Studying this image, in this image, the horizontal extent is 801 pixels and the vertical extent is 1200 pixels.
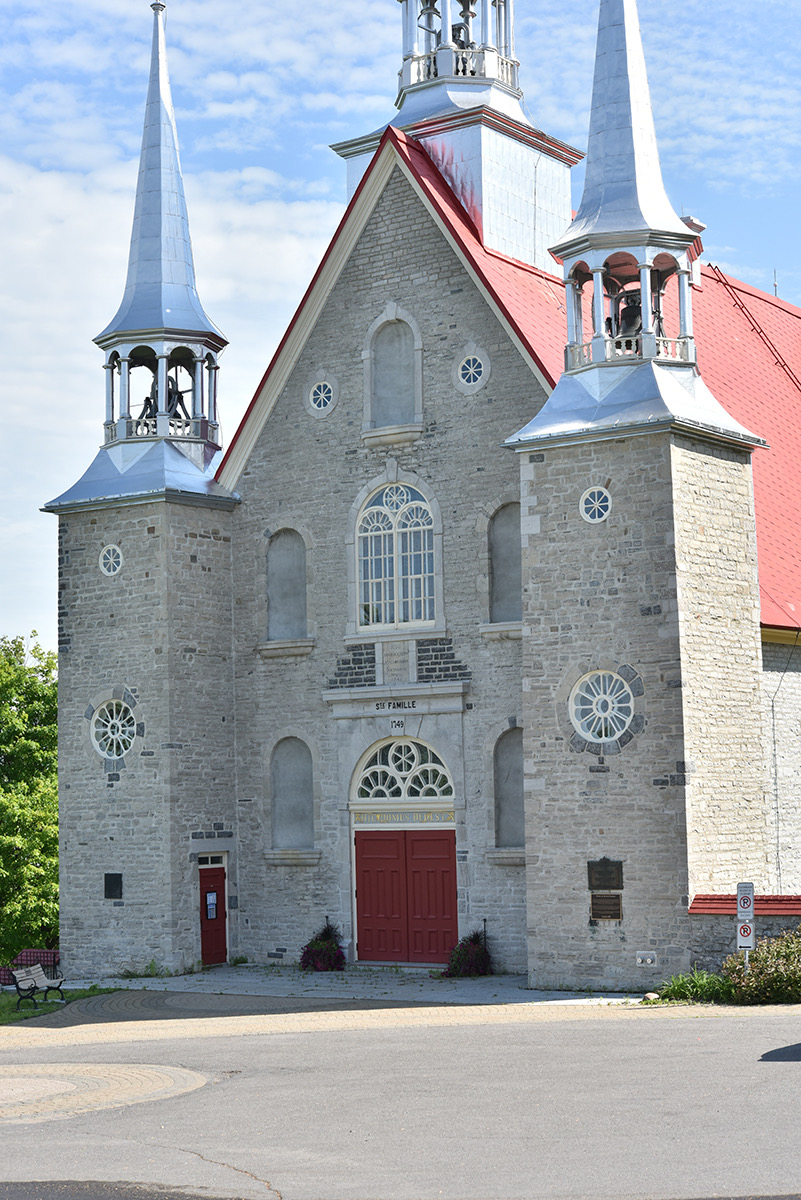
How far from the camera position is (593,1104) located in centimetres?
1229

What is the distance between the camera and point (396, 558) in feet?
83.7

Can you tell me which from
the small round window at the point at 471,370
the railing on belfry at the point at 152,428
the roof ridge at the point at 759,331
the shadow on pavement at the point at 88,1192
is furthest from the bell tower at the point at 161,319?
the shadow on pavement at the point at 88,1192

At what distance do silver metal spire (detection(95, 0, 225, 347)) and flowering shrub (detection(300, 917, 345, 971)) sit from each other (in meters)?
11.2

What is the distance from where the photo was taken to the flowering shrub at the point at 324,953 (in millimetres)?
25109

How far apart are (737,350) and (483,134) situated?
6.75 meters

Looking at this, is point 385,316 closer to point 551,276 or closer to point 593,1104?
point 551,276

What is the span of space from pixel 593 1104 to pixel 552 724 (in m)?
9.68

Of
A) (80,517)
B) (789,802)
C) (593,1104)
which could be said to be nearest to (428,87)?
(80,517)

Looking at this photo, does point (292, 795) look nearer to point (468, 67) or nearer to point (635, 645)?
point (635, 645)

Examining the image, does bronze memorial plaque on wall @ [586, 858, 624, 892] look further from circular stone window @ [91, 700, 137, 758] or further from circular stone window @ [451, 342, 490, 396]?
circular stone window @ [91, 700, 137, 758]

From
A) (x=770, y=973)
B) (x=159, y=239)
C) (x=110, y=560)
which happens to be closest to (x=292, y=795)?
(x=110, y=560)

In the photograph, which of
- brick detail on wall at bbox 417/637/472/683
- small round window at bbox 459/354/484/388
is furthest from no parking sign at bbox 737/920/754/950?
small round window at bbox 459/354/484/388

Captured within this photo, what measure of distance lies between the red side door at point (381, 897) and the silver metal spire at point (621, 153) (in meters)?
10.0

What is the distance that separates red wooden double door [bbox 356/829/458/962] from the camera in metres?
24.6
